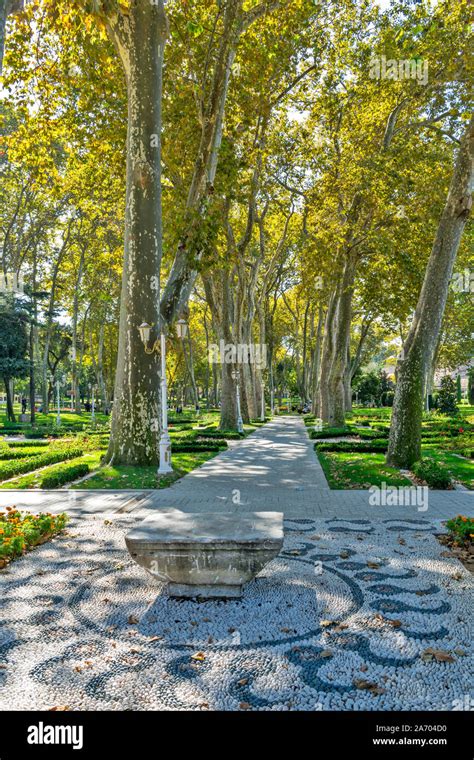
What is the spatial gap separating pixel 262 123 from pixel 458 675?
66.4 ft

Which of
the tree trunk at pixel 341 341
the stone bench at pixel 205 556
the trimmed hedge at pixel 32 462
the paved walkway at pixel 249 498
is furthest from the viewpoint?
the tree trunk at pixel 341 341

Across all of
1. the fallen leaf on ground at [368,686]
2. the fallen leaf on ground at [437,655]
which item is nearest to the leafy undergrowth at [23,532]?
the fallen leaf on ground at [368,686]

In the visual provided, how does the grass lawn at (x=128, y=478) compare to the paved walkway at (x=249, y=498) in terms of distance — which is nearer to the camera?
the paved walkway at (x=249, y=498)

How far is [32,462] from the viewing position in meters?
14.1

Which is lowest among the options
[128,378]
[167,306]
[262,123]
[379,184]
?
[128,378]

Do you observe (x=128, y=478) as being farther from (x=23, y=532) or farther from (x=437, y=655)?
(x=437, y=655)

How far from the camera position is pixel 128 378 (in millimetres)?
Result: 12703

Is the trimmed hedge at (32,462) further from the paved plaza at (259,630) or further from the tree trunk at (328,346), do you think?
the tree trunk at (328,346)

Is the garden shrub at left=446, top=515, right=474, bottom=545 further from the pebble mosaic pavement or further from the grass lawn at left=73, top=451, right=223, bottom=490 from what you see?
the grass lawn at left=73, top=451, right=223, bottom=490

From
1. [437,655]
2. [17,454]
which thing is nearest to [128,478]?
[17,454]

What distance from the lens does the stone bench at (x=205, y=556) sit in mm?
5020

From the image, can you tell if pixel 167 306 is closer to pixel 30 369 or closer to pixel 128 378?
pixel 128 378

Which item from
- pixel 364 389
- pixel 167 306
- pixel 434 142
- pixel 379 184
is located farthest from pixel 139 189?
pixel 364 389

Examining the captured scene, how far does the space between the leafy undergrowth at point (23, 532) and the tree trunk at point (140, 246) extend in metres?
4.68
